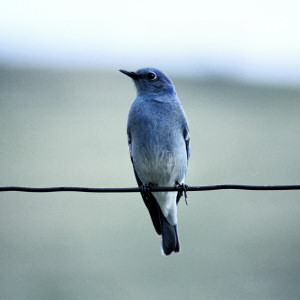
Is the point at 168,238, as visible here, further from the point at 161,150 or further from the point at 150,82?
the point at 150,82

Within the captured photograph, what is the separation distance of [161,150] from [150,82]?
1.04m

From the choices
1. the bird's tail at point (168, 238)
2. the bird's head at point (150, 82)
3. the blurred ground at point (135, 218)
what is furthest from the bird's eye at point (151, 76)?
the blurred ground at point (135, 218)

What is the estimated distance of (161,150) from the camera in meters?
6.14

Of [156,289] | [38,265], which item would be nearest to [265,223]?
[156,289]

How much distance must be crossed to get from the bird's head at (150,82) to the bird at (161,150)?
2 centimetres

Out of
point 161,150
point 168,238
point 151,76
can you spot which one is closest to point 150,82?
point 151,76

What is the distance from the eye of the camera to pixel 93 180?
53.0ft

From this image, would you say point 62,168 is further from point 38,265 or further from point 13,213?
point 38,265

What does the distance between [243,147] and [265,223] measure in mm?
5820

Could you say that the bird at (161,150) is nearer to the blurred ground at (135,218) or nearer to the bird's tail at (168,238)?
the bird's tail at (168,238)

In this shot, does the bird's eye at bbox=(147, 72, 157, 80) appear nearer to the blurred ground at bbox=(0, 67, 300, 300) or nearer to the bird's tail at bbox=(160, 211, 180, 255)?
the bird's tail at bbox=(160, 211, 180, 255)

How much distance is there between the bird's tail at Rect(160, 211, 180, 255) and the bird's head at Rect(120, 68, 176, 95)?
147 cm

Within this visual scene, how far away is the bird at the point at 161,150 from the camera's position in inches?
243

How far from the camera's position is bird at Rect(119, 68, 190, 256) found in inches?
243
